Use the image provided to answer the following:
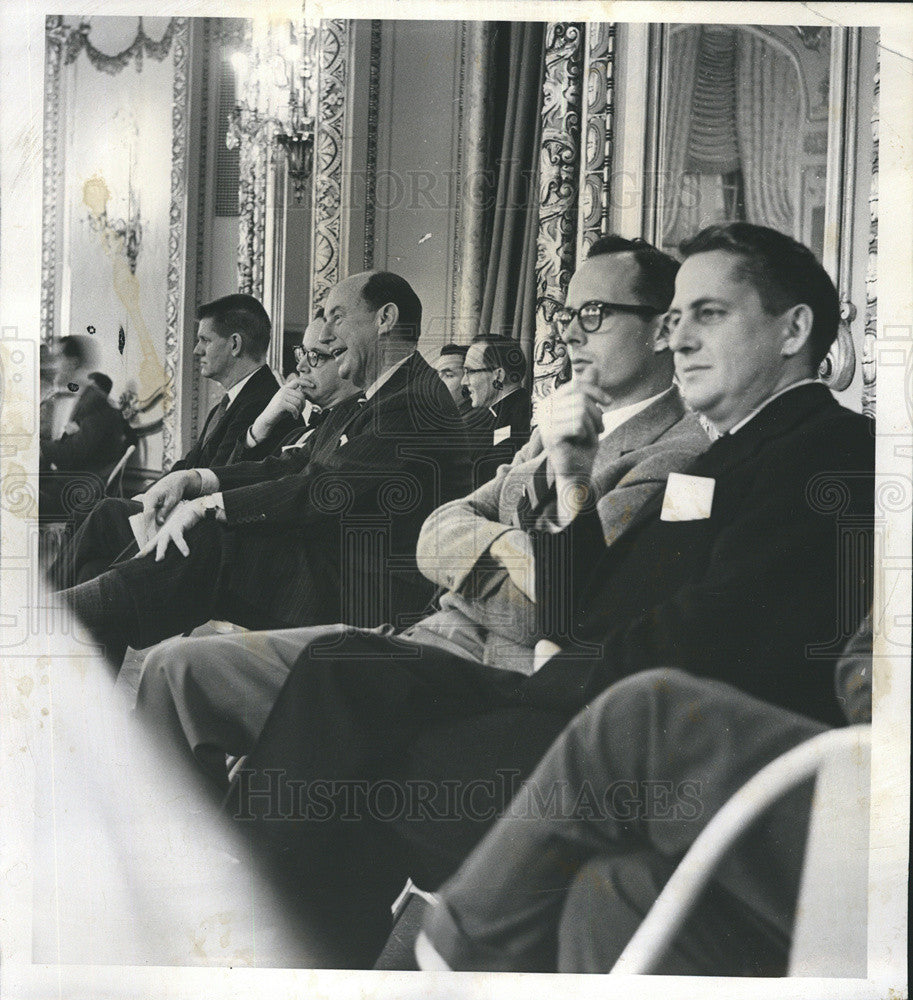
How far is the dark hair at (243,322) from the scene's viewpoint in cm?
272

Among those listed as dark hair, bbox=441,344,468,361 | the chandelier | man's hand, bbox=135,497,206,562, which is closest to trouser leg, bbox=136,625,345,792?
man's hand, bbox=135,497,206,562

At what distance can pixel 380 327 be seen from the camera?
107 inches

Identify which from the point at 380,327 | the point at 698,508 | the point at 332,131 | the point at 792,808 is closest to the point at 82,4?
the point at 332,131

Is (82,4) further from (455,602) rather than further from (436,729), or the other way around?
(436,729)

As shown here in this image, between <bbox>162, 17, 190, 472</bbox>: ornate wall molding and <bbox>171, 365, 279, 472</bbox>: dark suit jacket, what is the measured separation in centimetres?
6

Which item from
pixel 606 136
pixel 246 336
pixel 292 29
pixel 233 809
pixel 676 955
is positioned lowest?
pixel 676 955

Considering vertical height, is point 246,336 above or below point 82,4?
below

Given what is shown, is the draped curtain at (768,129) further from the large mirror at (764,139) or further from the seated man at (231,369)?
the seated man at (231,369)

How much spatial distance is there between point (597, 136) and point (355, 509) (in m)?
1.22

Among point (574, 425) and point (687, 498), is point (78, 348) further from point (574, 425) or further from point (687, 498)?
point (687, 498)

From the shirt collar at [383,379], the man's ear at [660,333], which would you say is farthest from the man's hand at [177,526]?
the man's ear at [660,333]

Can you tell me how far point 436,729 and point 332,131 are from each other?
1.68 meters

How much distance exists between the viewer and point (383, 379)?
8.97 ft

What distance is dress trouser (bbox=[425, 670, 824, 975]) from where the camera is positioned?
2.67m
